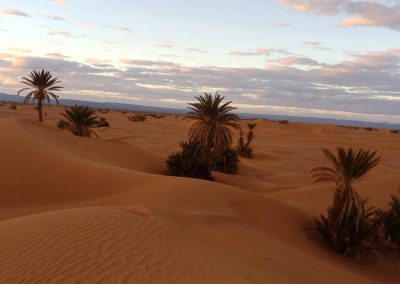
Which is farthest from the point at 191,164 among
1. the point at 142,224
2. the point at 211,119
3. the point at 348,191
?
the point at 142,224

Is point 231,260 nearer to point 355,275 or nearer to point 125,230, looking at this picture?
point 125,230

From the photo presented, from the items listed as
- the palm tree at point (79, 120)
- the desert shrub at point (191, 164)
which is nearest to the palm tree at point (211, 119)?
the desert shrub at point (191, 164)

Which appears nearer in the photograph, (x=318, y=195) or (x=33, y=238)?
(x=33, y=238)

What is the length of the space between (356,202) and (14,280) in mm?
9203

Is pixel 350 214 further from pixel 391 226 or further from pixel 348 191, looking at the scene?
pixel 391 226

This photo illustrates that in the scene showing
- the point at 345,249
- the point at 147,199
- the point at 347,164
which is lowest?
the point at 345,249

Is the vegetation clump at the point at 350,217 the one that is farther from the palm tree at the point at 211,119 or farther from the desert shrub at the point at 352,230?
the palm tree at the point at 211,119

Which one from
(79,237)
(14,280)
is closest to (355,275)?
(79,237)

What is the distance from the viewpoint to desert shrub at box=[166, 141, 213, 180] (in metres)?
21.5

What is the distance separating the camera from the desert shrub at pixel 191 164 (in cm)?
2153

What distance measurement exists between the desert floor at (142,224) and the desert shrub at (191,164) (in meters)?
1.19

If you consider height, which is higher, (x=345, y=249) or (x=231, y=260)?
(x=231, y=260)

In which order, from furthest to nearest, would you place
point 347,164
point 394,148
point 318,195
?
point 394,148, point 318,195, point 347,164

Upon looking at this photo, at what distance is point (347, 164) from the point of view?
41.1ft
